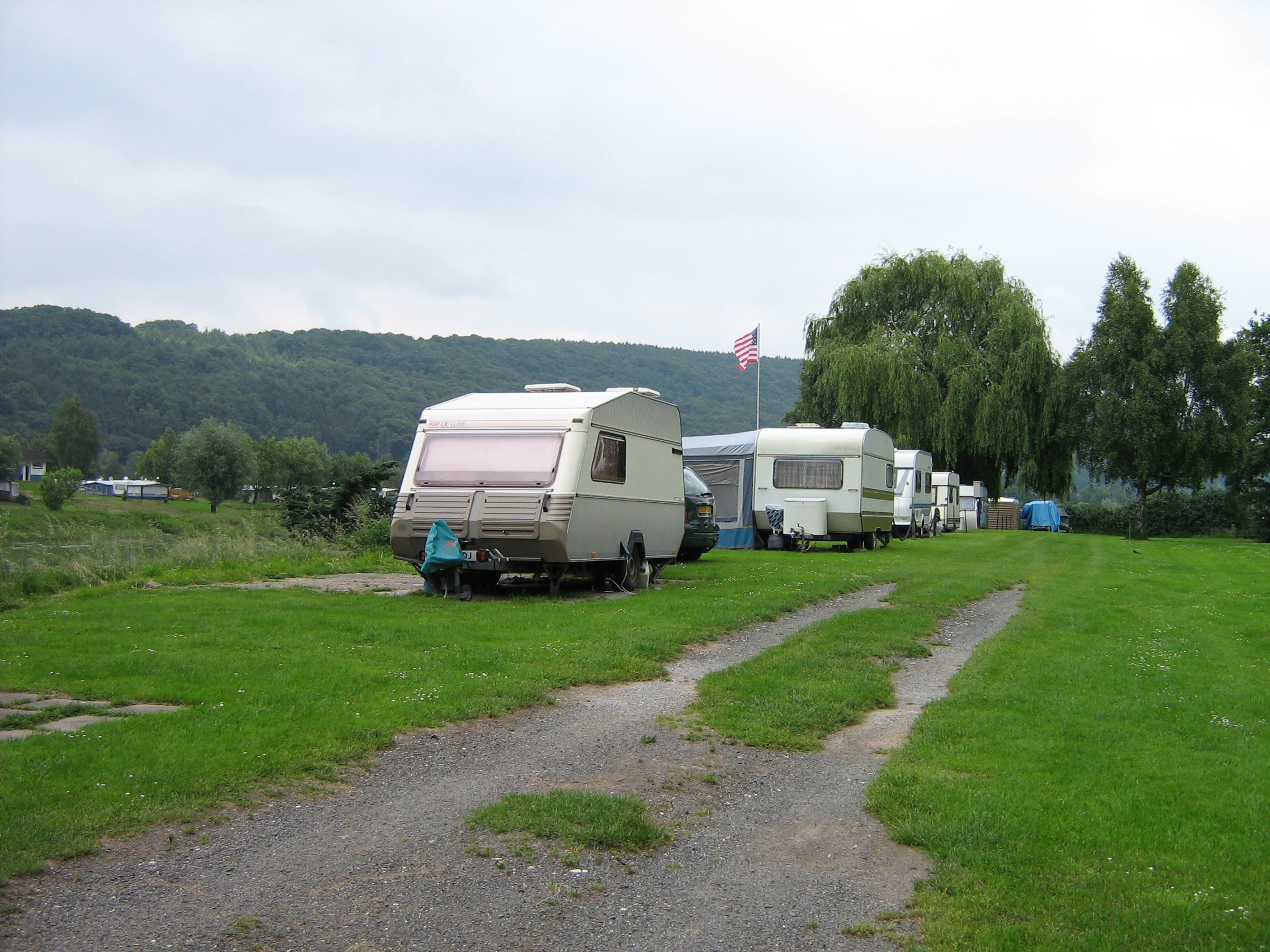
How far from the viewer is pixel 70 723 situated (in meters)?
6.46

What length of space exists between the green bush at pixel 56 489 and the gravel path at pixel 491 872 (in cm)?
5699

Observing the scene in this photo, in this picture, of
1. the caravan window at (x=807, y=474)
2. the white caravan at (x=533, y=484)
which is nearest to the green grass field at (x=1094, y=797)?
the white caravan at (x=533, y=484)

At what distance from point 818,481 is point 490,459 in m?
13.3

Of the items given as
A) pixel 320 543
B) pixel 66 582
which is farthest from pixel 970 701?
pixel 320 543

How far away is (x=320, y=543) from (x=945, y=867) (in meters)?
18.5

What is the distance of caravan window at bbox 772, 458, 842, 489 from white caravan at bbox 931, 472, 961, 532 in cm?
1299

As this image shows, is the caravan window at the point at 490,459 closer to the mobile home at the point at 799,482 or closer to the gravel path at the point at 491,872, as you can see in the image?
the gravel path at the point at 491,872

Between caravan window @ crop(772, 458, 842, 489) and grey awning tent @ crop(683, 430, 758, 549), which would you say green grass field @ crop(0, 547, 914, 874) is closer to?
caravan window @ crop(772, 458, 842, 489)

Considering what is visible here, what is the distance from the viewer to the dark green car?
65.5ft

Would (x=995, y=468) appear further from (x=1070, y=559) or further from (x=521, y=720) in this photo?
(x=521, y=720)

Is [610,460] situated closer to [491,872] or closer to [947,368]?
[491,872]

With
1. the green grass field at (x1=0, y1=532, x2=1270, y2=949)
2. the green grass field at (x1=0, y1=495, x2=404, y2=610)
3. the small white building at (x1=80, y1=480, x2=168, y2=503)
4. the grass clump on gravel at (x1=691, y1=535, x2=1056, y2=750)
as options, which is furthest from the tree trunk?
the small white building at (x1=80, y1=480, x2=168, y2=503)

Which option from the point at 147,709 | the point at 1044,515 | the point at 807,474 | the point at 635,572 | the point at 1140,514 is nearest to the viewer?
the point at 147,709

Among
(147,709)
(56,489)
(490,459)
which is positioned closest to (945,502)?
(490,459)
